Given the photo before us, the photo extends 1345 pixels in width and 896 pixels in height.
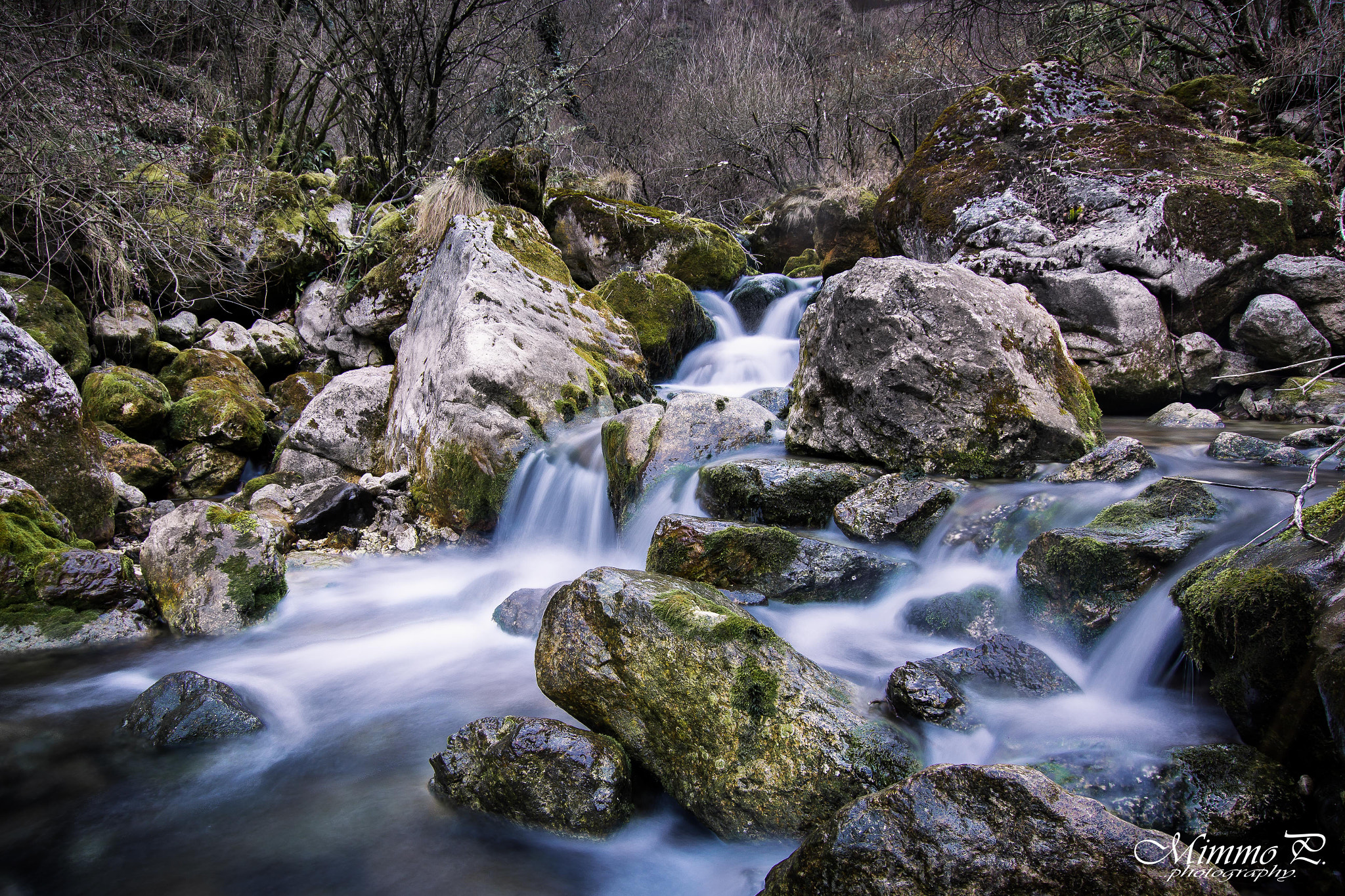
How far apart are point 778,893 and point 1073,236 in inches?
302

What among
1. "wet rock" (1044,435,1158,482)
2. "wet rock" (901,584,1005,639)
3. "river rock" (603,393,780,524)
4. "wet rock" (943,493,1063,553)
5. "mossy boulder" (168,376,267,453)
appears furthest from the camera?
"mossy boulder" (168,376,267,453)

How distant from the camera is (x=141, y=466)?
21.3 ft

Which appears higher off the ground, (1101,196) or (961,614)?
(1101,196)

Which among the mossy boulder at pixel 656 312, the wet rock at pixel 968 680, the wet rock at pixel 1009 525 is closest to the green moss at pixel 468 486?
the mossy boulder at pixel 656 312

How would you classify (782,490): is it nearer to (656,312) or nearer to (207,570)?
(207,570)

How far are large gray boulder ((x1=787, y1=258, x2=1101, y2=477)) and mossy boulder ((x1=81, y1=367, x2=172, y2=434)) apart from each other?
6510 mm

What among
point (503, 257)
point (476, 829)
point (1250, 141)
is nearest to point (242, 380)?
point (503, 257)

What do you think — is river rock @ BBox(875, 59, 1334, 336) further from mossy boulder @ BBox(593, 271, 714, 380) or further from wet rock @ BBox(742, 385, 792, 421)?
mossy boulder @ BBox(593, 271, 714, 380)

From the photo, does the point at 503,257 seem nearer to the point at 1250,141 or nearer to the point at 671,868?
the point at 671,868

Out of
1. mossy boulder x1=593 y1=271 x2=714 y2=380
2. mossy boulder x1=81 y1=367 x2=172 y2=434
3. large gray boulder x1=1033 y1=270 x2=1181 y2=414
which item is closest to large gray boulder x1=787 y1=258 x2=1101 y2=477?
large gray boulder x1=1033 y1=270 x2=1181 y2=414

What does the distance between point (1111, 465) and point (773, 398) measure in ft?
11.8

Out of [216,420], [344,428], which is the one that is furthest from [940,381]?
[216,420]

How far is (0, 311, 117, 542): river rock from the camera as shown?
186 inches

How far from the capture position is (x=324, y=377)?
924 centimetres
